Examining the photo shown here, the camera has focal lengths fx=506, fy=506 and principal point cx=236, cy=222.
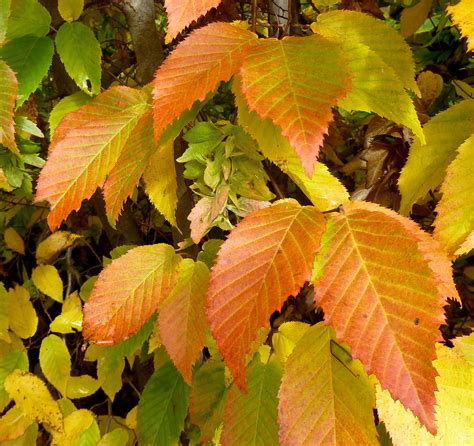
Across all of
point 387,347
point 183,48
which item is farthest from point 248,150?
point 387,347

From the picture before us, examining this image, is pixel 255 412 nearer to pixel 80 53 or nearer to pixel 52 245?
pixel 80 53

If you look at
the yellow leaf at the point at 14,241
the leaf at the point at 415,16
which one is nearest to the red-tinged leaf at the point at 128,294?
the leaf at the point at 415,16

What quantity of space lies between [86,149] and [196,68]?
161mm

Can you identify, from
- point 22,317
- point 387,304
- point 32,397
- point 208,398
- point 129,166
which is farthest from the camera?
point 22,317

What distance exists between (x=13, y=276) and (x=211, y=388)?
1312mm

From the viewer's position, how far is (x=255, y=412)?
1.92 ft

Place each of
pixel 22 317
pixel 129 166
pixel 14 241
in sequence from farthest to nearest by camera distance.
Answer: pixel 14 241
pixel 22 317
pixel 129 166

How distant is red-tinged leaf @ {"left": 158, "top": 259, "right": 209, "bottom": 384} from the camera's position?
21.9 inches

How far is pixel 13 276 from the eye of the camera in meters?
1.78

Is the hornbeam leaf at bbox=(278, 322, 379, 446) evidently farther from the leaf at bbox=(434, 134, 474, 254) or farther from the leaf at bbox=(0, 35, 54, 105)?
the leaf at bbox=(0, 35, 54, 105)

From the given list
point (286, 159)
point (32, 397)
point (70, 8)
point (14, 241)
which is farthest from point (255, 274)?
point (14, 241)

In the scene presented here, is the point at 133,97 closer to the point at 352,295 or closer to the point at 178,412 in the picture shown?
the point at 352,295

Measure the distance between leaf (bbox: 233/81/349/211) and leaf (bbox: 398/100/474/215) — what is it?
0.28 ft

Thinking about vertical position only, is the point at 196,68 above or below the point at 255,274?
above
